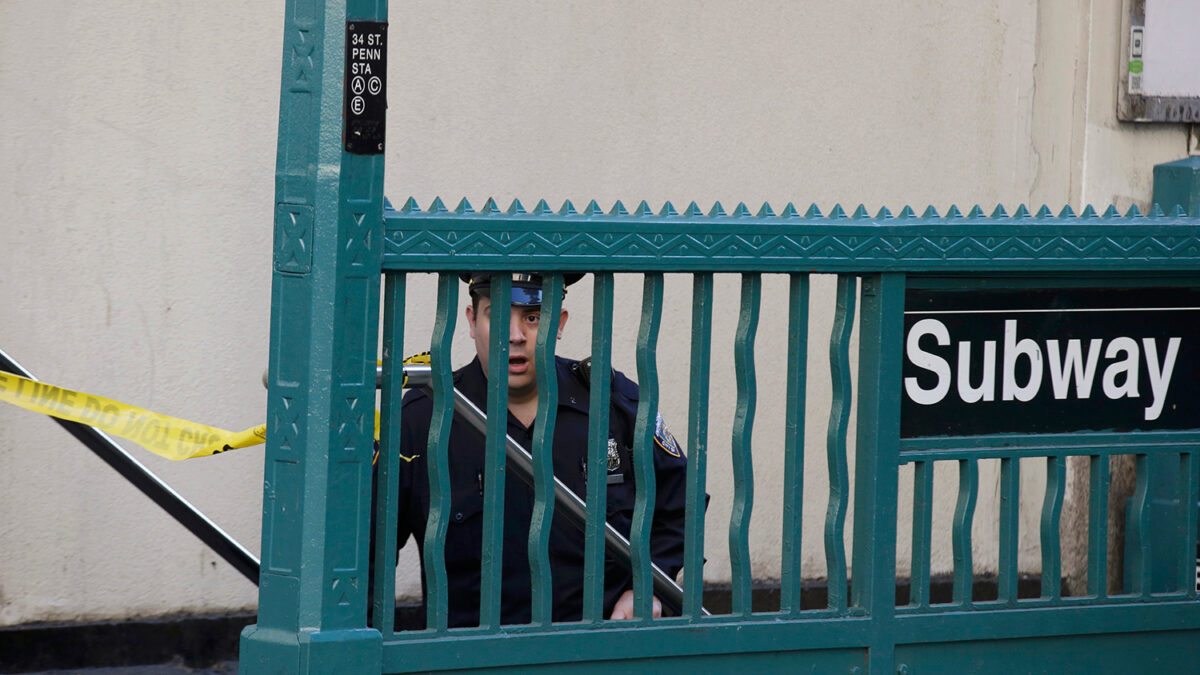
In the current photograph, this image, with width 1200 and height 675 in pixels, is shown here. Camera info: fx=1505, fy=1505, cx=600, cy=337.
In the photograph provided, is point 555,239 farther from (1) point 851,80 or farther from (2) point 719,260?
(1) point 851,80

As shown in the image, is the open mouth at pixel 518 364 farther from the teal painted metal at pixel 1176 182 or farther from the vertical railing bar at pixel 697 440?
the teal painted metal at pixel 1176 182

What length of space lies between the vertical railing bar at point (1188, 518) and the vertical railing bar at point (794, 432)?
91 centimetres

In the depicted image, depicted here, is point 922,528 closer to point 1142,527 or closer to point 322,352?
point 1142,527

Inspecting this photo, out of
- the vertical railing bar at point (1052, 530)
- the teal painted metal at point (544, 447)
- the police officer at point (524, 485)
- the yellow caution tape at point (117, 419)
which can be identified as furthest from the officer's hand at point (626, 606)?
the vertical railing bar at point (1052, 530)

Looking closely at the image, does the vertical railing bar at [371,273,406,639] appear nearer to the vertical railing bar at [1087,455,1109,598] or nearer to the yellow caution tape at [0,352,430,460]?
the yellow caution tape at [0,352,430,460]

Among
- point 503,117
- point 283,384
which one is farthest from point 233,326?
point 283,384

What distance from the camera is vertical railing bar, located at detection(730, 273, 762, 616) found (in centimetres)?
299

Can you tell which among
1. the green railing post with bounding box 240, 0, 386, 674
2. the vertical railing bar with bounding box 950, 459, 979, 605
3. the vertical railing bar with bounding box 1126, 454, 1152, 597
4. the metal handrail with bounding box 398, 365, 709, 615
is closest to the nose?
the metal handrail with bounding box 398, 365, 709, 615

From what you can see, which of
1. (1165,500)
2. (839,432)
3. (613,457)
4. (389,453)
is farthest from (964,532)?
(1165,500)

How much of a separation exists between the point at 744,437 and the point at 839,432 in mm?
218

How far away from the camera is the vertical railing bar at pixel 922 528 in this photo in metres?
3.11

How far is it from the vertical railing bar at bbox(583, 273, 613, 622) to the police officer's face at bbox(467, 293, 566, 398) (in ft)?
2.22

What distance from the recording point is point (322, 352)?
8.70ft

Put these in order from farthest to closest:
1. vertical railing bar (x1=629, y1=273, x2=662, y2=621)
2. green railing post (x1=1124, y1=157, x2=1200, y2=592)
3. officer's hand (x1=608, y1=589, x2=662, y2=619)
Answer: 1. officer's hand (x1=608, y1=589, x2=662, y2=619)
2. green railing post (x1=1124, y1=157, x2=1200, y2=592)
3. vertical railing bar (x1=629, y1=273, x2=662, y2=621)
